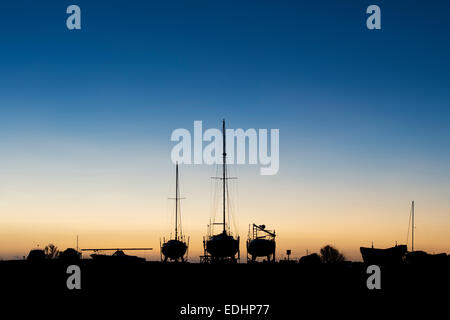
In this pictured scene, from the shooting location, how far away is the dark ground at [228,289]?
4675 cm

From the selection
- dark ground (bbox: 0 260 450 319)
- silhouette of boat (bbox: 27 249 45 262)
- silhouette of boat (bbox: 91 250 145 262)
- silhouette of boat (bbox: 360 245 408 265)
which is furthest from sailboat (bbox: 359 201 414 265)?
silhouette of boat (bbox: 27 249 45 262)

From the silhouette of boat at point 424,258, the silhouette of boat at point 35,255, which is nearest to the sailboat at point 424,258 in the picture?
the silhouette of boat at point 424,258

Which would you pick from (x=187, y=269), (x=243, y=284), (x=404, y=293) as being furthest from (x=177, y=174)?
(x=404, y=293)

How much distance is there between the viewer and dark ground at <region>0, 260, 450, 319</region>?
4675 centimetres

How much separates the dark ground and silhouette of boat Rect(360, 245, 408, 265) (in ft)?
59.7

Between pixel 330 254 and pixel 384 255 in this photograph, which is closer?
pixel 384 255

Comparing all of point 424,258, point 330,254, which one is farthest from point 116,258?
point 330,254

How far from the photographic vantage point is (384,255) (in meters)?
88.1

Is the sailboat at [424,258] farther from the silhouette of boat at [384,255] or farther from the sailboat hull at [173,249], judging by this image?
the sailboat hull at [173,249]

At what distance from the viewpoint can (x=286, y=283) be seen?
58406 mm

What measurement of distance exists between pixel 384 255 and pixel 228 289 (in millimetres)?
41707

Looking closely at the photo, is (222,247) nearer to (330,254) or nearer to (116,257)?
(116,257)
